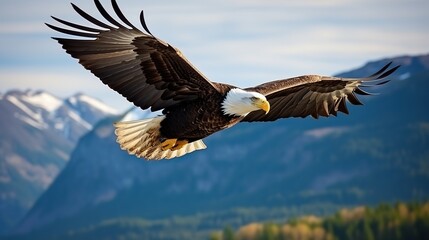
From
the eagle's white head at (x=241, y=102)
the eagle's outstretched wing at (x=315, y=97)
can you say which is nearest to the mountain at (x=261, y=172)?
the eagle's outstretched wing at (x=315, y=97)

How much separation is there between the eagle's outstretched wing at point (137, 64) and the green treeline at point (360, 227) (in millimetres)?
63994

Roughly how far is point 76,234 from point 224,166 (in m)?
28.9

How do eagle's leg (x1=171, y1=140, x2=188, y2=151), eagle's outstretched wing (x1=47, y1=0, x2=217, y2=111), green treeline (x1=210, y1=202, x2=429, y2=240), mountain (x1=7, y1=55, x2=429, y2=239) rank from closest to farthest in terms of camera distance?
eagle's outstretched wing (x1=47, y1=0, x2=217, y2=111)
eagle's leg (x1=171, y1=140, x2=188, y2=151)
green treeline (x1=210, y1=202, x2=429, y2=240)
mountain (x1=7, y1=55, x2=429, y2=239)

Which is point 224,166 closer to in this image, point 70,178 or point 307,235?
point 70,178

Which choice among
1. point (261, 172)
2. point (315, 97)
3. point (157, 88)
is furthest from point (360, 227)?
point (261, 172)

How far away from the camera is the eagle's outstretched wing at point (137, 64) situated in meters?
9.34

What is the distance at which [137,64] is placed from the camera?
961 centimetres

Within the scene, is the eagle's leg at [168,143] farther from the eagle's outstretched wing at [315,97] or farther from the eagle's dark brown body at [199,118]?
the eagle's outstretched wing at [315,97]

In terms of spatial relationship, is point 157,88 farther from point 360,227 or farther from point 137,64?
point 360,227

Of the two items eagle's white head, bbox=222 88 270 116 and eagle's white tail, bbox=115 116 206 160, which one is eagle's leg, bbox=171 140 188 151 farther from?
eagle's white head, bbox=222 88 270 116

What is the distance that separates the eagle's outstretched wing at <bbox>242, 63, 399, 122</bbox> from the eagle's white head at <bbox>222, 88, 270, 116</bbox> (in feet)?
3.97

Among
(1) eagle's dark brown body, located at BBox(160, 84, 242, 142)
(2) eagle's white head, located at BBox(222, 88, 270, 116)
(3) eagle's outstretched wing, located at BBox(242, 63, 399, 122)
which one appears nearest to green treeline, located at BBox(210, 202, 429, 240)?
(3) eagle's outstretched wing, located at BBox(242, 63, 399, 122)

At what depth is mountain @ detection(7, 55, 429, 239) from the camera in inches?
5118

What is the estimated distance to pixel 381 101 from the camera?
14338 centimetres
